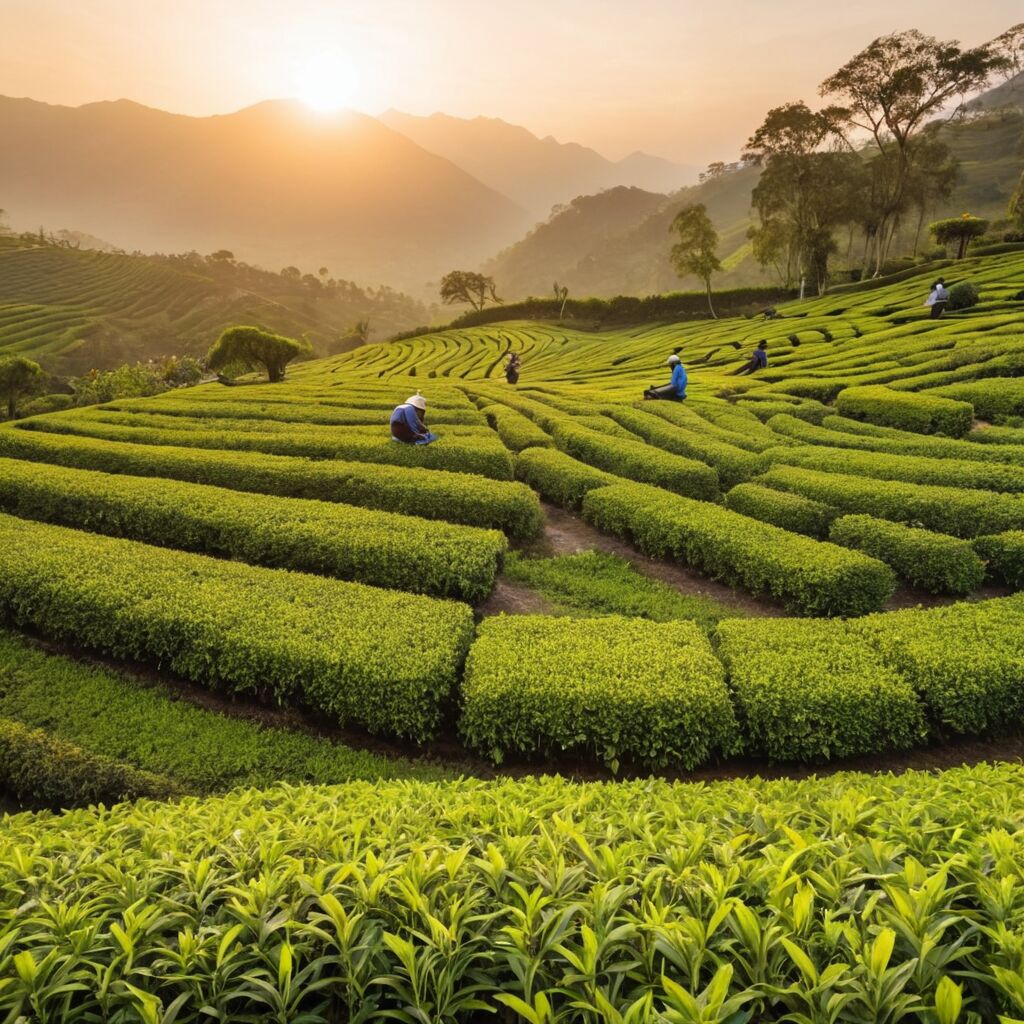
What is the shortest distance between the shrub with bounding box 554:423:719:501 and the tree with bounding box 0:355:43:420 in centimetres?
4169

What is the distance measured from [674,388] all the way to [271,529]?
1332cm

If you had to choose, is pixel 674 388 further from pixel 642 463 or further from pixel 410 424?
pixel 410 424

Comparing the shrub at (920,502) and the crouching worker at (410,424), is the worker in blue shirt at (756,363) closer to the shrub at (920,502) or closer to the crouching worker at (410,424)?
the shrub at (920,502)

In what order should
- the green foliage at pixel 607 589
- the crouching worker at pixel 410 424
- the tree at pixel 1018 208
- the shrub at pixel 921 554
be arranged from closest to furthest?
the shrub at pixel 921 554, the green foliage at pixel 607 589, the crouching worker at pixel 410 424, the tree at pixel 1018 208

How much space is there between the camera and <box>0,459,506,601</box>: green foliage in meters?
8.83

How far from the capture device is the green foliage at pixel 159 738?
231 inches

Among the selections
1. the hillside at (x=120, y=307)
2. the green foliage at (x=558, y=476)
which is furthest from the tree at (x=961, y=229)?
the hillside at (x=120, y=307)

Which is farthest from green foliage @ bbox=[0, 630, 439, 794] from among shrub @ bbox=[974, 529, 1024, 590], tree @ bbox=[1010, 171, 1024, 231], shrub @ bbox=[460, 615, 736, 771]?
tree @ bbox=[1010, 171, 1024, 231]

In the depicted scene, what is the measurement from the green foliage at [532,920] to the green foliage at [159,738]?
9.28 ft

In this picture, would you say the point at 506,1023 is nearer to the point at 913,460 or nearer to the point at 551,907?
the point at 551,907

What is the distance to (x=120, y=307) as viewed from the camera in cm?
9788

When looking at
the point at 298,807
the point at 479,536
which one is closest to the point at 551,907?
the point at 298,807

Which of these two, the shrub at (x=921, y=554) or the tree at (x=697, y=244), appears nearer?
the shrub at (x=921, y=554)

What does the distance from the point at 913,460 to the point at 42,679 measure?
48.4ft
